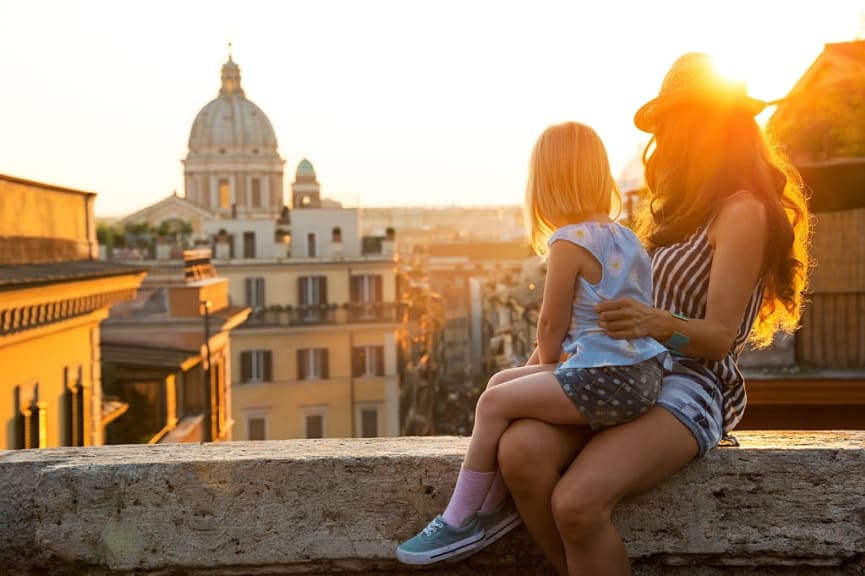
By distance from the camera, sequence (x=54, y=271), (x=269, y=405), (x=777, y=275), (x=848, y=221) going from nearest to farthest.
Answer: (x=777, y=275) < (x=848, y=221) < (x=54, y=271) < (x=269, y=405)

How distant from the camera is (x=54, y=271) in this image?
15.0m

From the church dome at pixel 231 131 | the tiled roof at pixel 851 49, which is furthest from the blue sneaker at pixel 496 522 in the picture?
the church dome at pixel 231 131

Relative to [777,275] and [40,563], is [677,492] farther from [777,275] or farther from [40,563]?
[40,563]

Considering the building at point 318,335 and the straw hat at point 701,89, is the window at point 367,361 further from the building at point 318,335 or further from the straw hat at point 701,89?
the straw hat at point 701,89

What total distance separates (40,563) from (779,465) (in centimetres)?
202

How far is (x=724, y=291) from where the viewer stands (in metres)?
3.42

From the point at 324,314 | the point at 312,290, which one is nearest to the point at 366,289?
the point at 312,290

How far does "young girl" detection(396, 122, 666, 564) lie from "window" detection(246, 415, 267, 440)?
40105 millimetres

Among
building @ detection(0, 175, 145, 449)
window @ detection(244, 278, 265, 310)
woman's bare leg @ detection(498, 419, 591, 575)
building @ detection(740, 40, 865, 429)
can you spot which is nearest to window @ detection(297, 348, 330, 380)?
window @ detection(244, 278, 265, 310)

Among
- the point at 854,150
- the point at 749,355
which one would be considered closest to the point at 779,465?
the point at 749,355

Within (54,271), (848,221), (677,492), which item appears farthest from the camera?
(54,271)

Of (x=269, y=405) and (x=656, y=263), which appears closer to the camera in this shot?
(x=656, y=263)

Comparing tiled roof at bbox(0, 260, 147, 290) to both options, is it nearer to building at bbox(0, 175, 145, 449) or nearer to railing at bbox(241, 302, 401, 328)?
building at bbox(0, 175, 145, 449)

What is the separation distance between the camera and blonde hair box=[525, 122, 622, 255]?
11.1 feet
